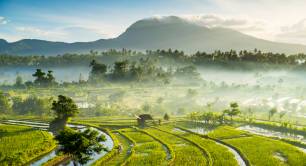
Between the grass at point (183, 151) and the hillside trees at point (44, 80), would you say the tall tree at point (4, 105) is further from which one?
the grass at point (183, 151)

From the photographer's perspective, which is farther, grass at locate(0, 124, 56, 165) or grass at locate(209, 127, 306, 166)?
grass at locate(209, 127, 306, 166)

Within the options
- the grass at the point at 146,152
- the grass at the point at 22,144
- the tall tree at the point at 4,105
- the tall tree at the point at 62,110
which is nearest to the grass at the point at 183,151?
the grass at the point at 146,152

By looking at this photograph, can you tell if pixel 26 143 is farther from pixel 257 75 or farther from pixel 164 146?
pixel 257 75

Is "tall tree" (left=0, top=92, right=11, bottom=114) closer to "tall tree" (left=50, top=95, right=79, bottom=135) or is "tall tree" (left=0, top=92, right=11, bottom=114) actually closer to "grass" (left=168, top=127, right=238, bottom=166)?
"tall tree" (left=50, top=95, right=79, bottom=135)

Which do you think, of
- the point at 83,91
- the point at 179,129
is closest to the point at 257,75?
the point at 83,91

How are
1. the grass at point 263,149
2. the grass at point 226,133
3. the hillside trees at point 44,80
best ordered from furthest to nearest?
the hillside trees at point 44,80 → the grass at point 226,133 → the grass at point 263,149

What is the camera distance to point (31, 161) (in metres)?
46.4

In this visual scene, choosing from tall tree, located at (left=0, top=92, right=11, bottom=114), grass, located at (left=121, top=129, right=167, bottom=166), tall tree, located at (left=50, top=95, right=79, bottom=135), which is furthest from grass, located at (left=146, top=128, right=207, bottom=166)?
tall tree, located at (left=0, top=92, right=11, bottom=114)

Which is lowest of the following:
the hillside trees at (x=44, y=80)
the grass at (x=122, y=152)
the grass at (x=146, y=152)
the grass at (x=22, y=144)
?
the grass at (x=122, y=152)

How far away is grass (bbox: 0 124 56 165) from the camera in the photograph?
146ft

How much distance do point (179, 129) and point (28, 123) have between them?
120 feet

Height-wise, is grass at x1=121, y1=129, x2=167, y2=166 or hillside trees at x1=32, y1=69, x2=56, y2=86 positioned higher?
hillside trees at x1=32, y1=69, x2=56, y2=86

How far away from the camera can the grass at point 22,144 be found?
4458 centimetres

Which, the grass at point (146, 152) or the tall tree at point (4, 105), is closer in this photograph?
the grass at point (146, 152)
